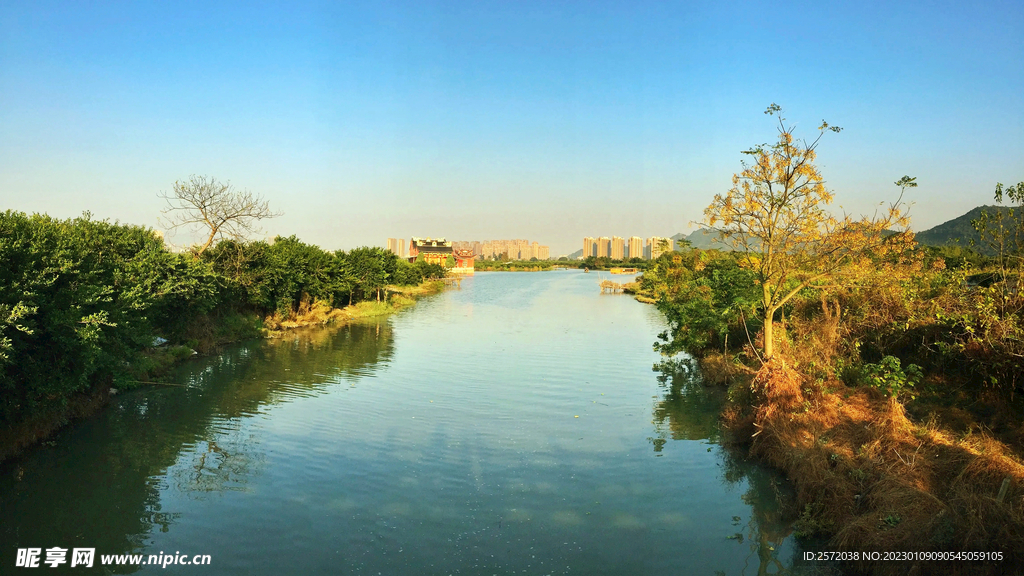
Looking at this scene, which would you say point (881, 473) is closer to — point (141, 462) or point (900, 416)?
point (900, 416)

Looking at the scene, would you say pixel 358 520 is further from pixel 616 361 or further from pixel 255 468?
pixel 616 361

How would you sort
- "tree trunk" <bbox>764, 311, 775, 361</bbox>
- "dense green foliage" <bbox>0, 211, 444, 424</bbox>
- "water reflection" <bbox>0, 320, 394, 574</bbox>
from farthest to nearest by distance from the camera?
"tree trunk" <bbox>764, 311, 775, 361</bbox> < "dense green foliage" <bbox>0, 211, 444, 424</bbox> < "water reflection" <bbox>0, 320, 394, 574</bbox>

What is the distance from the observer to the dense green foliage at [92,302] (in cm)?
1198

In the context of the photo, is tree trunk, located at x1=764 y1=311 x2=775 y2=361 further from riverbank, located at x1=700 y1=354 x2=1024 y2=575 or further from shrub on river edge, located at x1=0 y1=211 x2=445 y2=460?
shrub on river edge, located at x1=0 y1=211 x2=445 y2=460

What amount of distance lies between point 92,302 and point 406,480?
8236 mm

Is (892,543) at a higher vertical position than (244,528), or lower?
higher

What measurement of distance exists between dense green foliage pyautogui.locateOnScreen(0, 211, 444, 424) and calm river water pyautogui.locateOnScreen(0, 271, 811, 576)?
1561mm

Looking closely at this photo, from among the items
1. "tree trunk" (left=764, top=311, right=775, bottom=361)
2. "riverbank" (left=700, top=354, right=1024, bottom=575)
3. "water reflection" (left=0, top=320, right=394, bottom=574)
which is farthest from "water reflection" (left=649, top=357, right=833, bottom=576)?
"water reflection" (left=0, top=320, right=394, bottom=574)

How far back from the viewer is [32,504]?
10492mm

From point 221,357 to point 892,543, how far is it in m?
24.3

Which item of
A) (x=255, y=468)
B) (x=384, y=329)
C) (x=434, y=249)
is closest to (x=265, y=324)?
(x=384, y=329)

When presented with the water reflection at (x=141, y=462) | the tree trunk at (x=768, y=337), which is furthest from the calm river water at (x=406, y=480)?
the tree trunk at (x=768, y=337)

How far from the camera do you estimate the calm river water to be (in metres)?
8.83

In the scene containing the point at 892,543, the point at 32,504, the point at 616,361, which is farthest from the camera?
the point at 616,361
